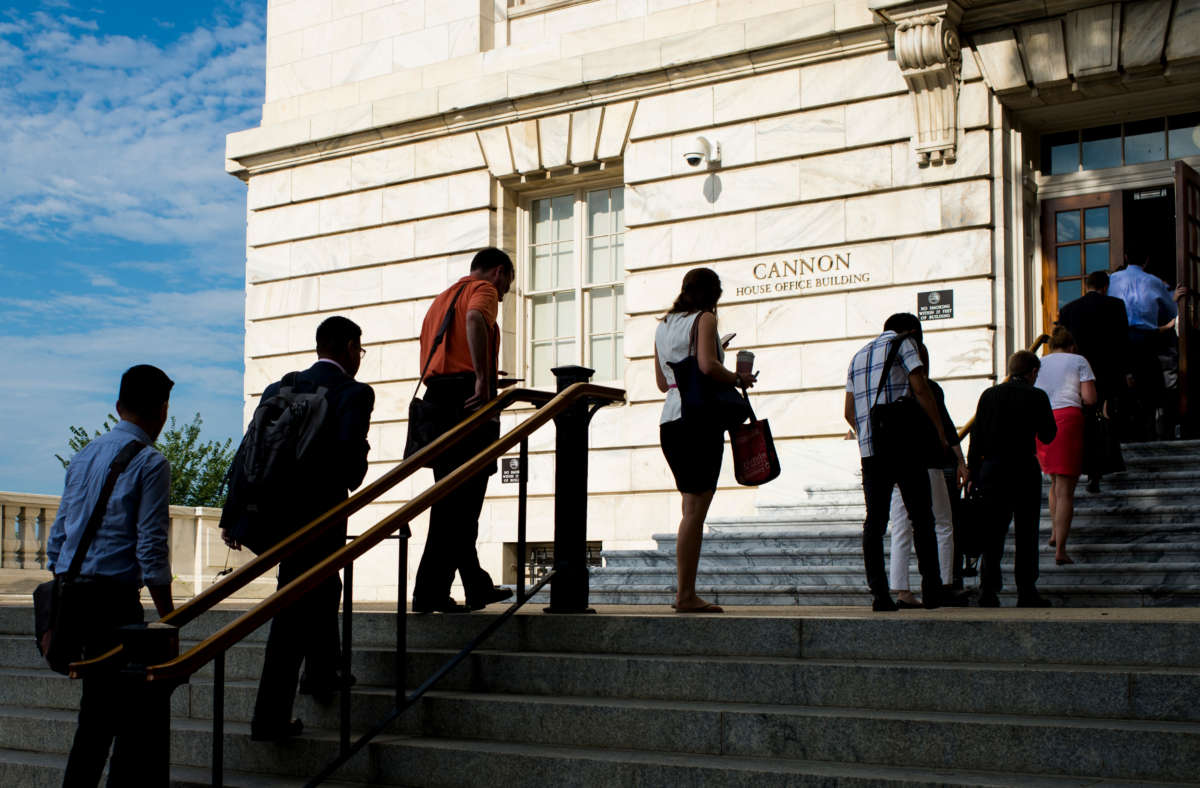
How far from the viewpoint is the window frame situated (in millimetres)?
15453

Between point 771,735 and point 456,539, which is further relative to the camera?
point 456,539

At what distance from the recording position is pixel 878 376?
302 inches

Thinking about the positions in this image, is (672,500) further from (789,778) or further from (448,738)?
(789,778)

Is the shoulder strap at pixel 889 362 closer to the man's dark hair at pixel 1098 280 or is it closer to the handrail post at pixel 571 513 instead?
the handrail post at pixel 571 513

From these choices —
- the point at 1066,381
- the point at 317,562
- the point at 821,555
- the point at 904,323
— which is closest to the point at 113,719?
the point at 317,562

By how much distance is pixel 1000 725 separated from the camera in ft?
16.0

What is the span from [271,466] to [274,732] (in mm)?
1168

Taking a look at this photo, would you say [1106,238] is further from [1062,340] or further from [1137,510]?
[1137,510]

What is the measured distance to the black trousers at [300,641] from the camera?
19.2 ft

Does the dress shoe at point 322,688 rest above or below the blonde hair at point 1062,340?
below

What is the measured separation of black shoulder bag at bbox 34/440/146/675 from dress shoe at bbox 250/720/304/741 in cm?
93

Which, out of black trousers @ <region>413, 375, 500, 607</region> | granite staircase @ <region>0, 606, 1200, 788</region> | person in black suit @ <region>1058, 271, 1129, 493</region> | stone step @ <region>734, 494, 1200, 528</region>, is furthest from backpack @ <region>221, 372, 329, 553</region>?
person in black suit @ <region>1058, 271, 1129, 493</region>

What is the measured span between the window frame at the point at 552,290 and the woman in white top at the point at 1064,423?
6170 mm

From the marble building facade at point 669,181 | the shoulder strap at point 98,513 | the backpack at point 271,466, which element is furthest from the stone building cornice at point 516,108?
the shoulder strap at point 98,513
